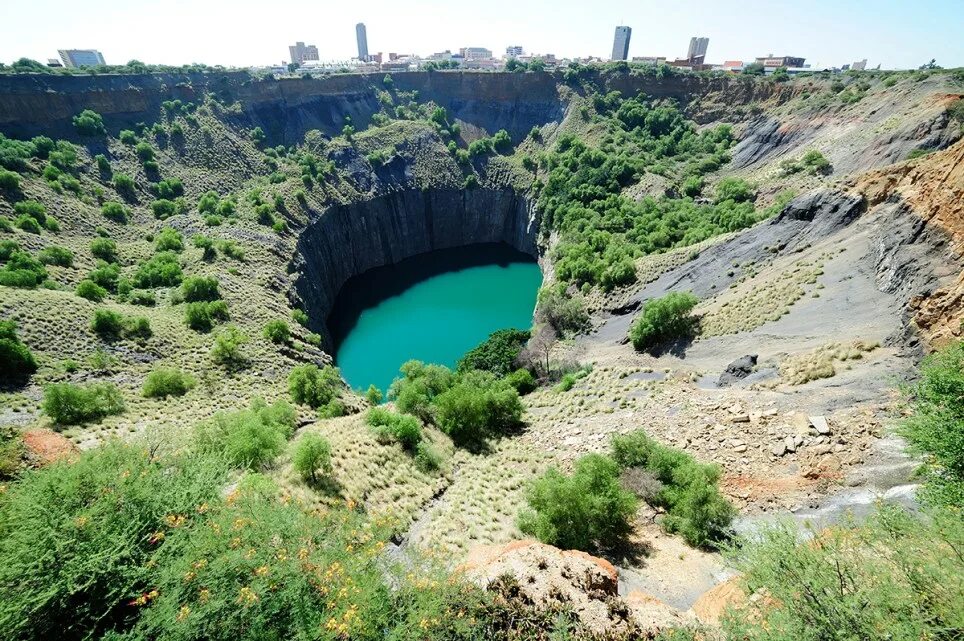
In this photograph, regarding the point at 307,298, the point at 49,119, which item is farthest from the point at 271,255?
the point at 49,119

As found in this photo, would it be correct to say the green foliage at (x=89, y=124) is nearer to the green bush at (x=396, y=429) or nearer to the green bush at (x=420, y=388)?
the green bush at (x=420, y=388)

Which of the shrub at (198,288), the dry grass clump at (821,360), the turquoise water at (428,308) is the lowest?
the turquoise water at (428,308)

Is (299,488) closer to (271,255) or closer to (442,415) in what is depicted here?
(442,415)

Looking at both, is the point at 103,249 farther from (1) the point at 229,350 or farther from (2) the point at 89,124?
(2) the point at 89,124

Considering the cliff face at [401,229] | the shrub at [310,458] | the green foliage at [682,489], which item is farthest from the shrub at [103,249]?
the green foliage at [682,489]

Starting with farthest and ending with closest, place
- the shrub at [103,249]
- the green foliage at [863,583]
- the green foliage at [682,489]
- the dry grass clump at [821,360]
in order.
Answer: the shrub at [103,249]
the dry grass clump at [821,360]
the green foliage at [682,489]
the green foliage at [863,583]

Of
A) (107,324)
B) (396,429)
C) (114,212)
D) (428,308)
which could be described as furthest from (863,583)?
(114,212)
